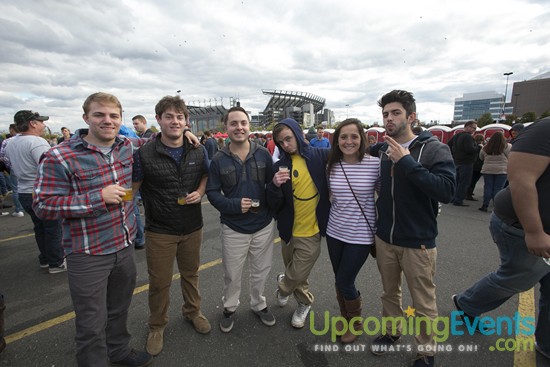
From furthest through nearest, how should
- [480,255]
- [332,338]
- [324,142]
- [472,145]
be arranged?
[324,142], [472,145], [480,255], [332,338]

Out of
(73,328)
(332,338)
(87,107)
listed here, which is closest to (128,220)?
(87,107)

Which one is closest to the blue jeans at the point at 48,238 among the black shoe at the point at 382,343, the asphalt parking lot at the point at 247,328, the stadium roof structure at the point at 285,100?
the asphalt parking lot at the point at 247,328

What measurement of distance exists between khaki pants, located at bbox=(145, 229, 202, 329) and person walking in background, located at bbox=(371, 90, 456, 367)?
176cm

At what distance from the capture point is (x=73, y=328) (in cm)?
258

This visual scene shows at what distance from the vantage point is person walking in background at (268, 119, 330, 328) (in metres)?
2.43

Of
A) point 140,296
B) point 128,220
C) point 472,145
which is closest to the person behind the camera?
point 128,220

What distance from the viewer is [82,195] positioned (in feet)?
5.59

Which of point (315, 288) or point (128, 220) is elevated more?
point (128, 220)

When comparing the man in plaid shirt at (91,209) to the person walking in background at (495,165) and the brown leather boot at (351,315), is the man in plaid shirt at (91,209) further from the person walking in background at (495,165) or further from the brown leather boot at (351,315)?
the person walking in background at (495,165)

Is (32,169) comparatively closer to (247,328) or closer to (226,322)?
(226,322)

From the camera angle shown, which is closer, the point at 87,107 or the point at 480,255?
the point at 87,107

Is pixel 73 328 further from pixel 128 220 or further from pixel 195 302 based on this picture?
pixel 128 220

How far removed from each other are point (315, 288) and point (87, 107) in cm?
294

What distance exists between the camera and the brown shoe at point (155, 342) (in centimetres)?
229
